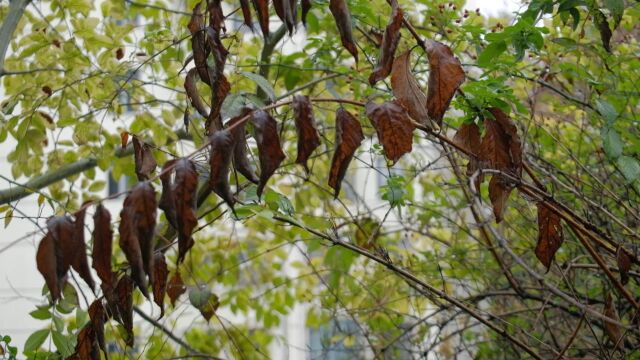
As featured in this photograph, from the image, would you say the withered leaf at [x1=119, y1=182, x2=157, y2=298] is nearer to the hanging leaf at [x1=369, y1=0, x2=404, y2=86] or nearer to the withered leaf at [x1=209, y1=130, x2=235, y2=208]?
the withered leaf at [x1=209, y1=130, x2=235, y2=208]

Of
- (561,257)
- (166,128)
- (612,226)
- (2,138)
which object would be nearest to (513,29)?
(612,226)

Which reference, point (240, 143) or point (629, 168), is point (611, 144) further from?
point (240, 143)

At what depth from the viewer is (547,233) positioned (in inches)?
71.2

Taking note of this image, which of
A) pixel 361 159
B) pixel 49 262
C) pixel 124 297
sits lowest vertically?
pixel 49 262

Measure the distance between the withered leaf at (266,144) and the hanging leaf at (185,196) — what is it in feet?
0.38

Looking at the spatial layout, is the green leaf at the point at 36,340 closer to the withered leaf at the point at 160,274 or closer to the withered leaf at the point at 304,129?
the withered leaf at the point at 160,274

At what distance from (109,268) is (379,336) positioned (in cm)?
347

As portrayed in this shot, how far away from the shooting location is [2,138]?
3770 mm

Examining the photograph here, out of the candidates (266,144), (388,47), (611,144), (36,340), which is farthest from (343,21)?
(36,340)

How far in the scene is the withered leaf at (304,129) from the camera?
1.34 m

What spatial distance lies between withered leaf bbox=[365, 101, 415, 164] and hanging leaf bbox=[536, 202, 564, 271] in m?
0.50

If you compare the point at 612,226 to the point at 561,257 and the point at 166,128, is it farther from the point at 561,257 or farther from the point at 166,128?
the point at 166,128

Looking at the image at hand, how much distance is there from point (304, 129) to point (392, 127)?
0.53 ft

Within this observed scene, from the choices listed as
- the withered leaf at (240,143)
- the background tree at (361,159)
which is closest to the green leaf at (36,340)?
the background tree at (361,159)
